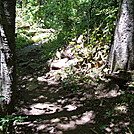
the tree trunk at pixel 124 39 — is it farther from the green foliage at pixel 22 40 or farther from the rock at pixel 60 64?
the green foliage at pixel 22 40

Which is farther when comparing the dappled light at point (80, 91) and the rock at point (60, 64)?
the rock at point (60, 64)

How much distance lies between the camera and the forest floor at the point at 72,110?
9.77 ft

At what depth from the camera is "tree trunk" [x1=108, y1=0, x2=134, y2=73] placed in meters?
3.99

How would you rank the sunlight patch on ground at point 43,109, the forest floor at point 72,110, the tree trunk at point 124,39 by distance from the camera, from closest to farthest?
1. the forest floor at point 72,110
2. the sunlight patch on ground at point 43,109
3. the tree trunk at point 124,39

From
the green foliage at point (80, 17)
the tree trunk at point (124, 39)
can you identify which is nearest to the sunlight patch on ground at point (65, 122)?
the tree trunk at point (124, 39)

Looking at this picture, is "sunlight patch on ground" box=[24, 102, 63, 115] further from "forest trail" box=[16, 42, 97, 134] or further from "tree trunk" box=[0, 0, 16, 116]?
"tree trunk" box=[0, 0, 16, 116]

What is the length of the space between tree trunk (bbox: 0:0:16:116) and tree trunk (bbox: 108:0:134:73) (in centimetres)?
286

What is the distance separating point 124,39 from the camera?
4094 millimetres

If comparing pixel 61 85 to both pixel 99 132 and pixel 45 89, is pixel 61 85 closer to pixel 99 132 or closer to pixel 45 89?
pixel 45 89

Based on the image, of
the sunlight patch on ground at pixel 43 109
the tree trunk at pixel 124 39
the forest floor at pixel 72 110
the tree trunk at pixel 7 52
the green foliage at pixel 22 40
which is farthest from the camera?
the green foliage at pixel 22 40

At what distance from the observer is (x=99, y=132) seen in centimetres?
281

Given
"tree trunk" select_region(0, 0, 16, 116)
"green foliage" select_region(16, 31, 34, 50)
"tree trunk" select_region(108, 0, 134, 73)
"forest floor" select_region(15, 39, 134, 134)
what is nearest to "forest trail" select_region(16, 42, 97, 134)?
"forest floor" select_region(15, 39, 134, 134)

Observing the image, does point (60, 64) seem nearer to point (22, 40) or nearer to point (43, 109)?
point (43, 109)

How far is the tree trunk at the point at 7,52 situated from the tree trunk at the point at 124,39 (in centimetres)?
286
